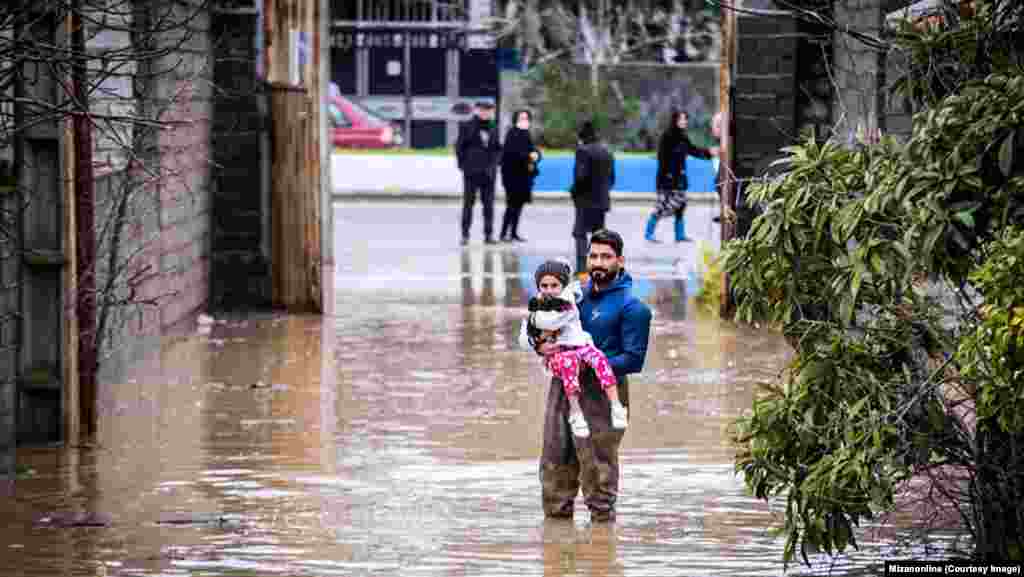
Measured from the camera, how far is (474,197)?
2892cm

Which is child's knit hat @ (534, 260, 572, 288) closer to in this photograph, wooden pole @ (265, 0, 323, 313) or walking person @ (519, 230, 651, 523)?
walking person @ (519, 230, 651, 523)

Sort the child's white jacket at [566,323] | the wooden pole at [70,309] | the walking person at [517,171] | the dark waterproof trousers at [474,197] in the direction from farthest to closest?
1. the walking person at [517,171]
2. the dark waterproof trousers at [474,197]
3. the wooden pole at [70,309]
4. the child's white jacket at [566,323]

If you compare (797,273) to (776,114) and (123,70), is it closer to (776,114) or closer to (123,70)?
(123,70)

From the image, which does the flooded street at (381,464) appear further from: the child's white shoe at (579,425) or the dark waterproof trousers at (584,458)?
the child's white shoe at (579,425)

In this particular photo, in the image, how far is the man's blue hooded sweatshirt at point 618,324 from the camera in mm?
10250

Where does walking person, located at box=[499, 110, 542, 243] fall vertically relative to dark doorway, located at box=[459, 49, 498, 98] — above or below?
below

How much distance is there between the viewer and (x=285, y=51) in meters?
20.9

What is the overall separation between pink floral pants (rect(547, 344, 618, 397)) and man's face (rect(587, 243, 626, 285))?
345 millimetres

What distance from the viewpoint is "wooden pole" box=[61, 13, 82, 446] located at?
12648 millimetres

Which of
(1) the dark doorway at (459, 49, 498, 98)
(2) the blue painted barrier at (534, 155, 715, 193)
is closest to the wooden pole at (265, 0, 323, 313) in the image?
(2) the blue painted barrier at (534, 155, 715, 193)

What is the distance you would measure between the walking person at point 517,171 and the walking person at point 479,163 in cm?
20

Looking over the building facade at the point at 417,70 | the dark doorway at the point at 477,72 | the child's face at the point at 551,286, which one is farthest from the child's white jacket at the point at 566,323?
the dark doorway at the point at 477,72

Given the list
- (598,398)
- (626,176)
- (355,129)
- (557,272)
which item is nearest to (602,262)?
(557,272)

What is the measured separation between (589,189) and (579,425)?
1415 cm
